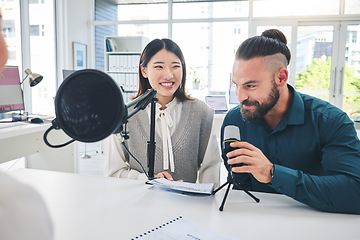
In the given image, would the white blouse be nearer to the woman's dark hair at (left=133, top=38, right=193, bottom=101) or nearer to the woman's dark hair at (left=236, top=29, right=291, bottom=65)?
the woman's dark hair at (left=133, top=38, right=193, bottom=101)

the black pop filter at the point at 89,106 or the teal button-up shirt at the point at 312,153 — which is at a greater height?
the black pop filter at the point at 89,106

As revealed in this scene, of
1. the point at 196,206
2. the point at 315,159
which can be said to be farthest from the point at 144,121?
the point at 315,159

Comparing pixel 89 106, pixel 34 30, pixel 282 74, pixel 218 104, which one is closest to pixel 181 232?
pixel 89 106

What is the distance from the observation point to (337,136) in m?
1.27

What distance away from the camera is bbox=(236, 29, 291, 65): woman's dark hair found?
138cm

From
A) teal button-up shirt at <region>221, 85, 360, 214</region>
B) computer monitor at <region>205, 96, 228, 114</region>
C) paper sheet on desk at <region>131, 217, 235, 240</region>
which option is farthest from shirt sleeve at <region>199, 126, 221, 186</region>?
computer monitor at <region>205, 96, 228, 114</region>

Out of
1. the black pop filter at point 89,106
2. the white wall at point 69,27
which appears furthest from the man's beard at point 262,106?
the white wall at point 69,27

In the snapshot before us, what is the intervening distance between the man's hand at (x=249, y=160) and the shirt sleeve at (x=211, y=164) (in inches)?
21.5

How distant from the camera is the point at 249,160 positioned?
1.08m

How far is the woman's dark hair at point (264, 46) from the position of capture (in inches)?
54.5

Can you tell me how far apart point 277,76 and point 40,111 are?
4254mm

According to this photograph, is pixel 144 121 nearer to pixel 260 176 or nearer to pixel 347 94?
pixel 260 176

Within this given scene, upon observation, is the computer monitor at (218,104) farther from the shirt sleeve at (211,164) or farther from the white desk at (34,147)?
the shirt sleeve at (211,164)

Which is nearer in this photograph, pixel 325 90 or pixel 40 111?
pixel 40 111
